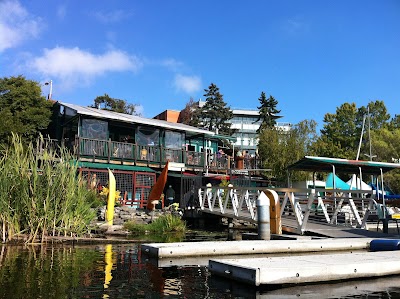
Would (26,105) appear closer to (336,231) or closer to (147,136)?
(147,136)

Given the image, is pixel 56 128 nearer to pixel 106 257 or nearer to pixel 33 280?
pixel 106 257

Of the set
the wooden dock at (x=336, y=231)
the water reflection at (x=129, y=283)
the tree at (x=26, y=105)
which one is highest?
the tree at (x=26, y=105)

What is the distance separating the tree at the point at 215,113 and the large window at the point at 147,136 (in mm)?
24922

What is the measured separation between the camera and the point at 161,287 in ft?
22.4

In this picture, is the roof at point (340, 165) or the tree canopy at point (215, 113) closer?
the roof at point (340, 165)

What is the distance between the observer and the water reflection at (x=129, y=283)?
628 cm

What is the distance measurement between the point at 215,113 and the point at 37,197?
137 ft

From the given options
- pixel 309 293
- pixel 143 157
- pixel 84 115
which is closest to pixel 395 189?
pixel 143 157

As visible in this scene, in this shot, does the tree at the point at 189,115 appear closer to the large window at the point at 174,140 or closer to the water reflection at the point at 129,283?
the large window at the point at 174,140

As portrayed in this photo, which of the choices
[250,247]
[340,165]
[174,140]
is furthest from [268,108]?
[250,247]

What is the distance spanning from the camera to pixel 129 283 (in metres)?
7.08

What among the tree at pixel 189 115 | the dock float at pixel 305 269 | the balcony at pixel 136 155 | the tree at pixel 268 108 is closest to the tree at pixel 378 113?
Result: the tree at pixel 268 108

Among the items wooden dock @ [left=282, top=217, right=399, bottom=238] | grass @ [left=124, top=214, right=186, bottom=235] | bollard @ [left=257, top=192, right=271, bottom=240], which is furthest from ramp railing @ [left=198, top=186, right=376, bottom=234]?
grass @ [left=124, top=214, right=186, bottom=235]

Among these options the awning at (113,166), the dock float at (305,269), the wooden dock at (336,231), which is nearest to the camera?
the dock float at (305,269)
